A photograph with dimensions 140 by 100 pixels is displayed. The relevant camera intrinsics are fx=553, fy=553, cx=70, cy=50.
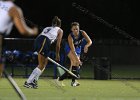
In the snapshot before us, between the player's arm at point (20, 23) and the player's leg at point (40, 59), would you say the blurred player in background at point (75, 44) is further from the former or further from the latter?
the player's arm at point (20, 23)

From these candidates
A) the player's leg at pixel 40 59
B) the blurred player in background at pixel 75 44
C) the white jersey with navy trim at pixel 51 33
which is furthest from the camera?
the blurred player in background at pixel 75 44

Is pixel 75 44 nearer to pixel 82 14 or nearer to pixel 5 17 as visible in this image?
pixel 5 17

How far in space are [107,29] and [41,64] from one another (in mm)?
22292

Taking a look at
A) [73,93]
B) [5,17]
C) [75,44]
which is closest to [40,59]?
[73,93]

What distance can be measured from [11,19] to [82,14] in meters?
28.1

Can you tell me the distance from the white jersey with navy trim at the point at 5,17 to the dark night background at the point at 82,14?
27.1 metres

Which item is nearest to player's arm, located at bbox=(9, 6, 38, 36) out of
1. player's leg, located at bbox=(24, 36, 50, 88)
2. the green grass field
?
the green grass field

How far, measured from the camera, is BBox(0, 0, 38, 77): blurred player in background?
744cm

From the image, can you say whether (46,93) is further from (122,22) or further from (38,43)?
(122,22)

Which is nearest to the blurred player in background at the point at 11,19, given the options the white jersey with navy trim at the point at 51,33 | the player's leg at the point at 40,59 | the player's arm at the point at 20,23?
the player's arm at the point at 20,23

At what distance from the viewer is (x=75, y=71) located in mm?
16141

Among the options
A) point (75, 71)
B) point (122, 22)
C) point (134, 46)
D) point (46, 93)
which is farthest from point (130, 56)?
point (46, 93)

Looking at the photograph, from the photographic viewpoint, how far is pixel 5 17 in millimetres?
8062

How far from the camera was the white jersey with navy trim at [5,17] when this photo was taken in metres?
7.97
